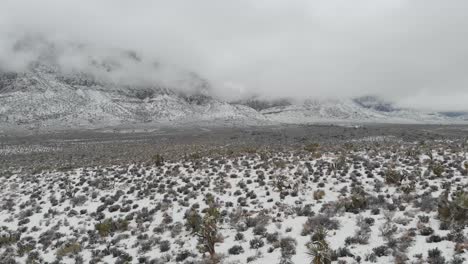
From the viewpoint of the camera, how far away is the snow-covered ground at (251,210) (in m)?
9.85

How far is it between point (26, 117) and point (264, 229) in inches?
7834

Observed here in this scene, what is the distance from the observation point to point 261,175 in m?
18.3

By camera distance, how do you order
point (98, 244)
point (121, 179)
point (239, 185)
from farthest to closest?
point (121, 179), point (239, 185), point (98, 244)

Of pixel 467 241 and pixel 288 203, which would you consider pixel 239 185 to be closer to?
pixel 288 203

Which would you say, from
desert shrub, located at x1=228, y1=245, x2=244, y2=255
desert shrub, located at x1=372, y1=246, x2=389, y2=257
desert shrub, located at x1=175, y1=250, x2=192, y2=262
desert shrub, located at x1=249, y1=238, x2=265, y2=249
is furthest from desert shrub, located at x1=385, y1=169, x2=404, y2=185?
desert shrub, located at x1=175, y1=250, x2=192, y2=262

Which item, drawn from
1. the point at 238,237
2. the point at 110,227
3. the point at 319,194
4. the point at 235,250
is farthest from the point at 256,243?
the point at 110,227

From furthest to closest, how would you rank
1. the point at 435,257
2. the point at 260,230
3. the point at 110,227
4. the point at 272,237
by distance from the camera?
the point at 110,227
the point at 260,230
the point at 272,237
the point at 435,257

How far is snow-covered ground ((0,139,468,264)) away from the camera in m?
9.85

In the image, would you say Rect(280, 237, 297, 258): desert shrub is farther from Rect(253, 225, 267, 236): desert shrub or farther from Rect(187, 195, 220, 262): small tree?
Rect(187, 195, 220, 262): small tree

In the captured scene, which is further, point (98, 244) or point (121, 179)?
point (121, 179)

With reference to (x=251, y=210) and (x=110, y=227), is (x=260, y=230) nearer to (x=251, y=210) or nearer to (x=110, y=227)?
(x=251, y=210)

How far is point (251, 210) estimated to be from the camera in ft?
45.5

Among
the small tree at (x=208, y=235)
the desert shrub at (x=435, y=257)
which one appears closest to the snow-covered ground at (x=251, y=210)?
the desert shrub at (x=435, y=257)

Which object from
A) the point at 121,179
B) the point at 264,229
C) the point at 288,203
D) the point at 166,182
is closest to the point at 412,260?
the point at 264,229
